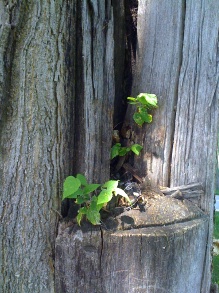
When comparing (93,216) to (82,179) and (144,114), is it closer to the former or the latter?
(82,179)

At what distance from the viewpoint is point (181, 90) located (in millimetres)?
1982

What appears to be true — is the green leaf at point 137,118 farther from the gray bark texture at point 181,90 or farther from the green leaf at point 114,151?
the green leaf at point 114,151

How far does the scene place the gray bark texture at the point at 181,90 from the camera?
1951 mm

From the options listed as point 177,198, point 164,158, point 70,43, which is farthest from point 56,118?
point 177,198

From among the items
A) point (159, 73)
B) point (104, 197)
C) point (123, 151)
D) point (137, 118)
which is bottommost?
point (104, 197)

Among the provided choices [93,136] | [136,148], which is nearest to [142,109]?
[136,148]

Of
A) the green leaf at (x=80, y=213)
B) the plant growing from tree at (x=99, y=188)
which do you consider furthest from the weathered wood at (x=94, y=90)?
the green leaf at (x=80, y=213)

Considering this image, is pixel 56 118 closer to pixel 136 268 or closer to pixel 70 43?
pixel 70 43

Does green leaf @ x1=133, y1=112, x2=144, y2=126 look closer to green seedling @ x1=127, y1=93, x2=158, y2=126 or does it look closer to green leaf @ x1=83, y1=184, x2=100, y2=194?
green seedling @ x1=127, y1=93, x2=158, y2=126

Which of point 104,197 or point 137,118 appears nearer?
point 104,197

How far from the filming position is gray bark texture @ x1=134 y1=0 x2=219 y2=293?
1951 millimetres

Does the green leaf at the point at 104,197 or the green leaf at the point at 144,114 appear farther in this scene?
the green leaf at the point at 144,114

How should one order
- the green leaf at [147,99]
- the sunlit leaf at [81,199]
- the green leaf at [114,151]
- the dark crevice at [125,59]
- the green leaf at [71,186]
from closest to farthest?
the green leaf at [71,186] → the sunlit leaf at [81,199] → the green leaf at [147,99] → the green leaf at [114,151] → the dark crevice at [125,59]

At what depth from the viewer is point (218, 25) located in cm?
196
